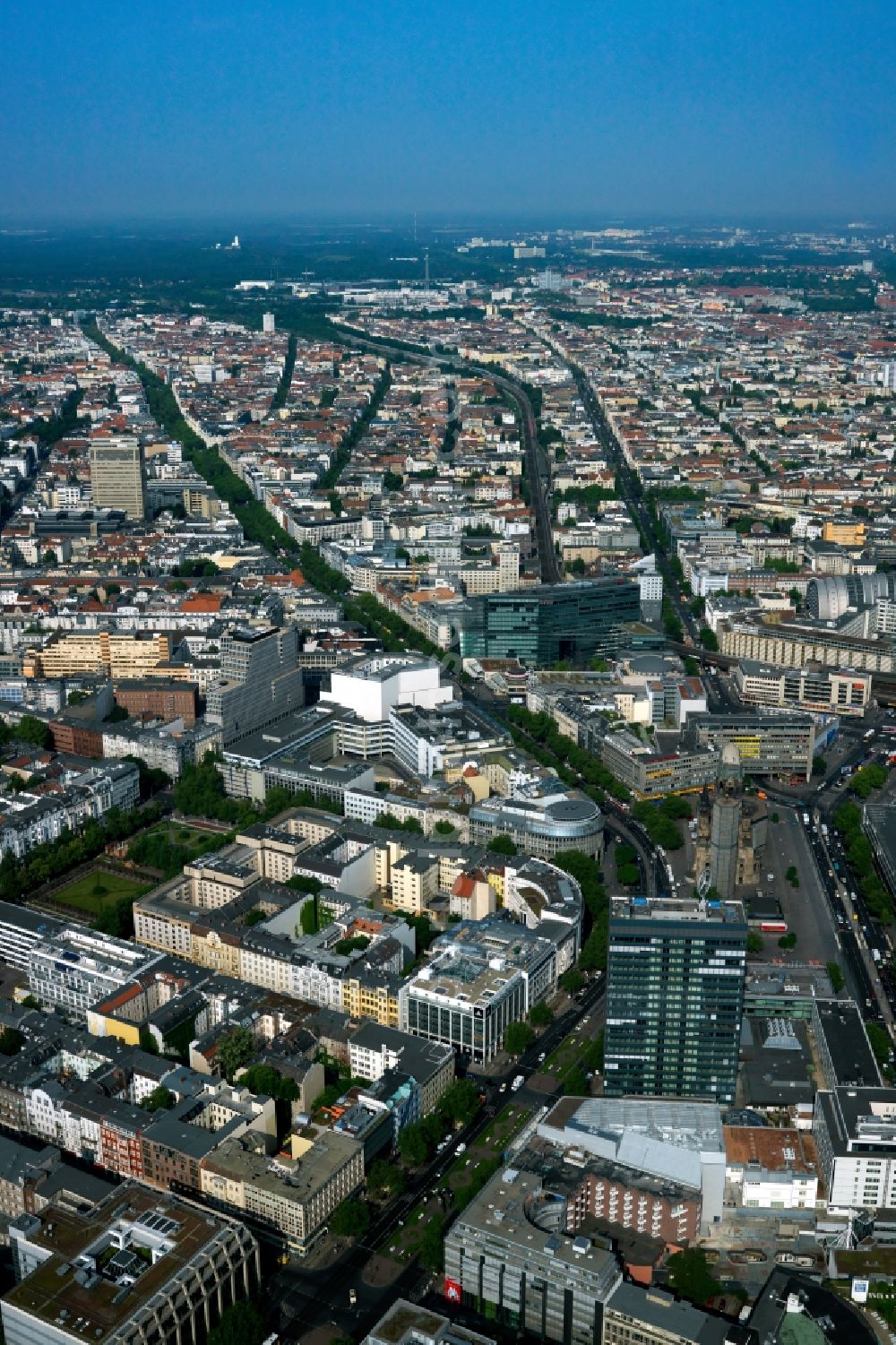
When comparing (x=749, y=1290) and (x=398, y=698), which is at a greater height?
(x=398, y=698)

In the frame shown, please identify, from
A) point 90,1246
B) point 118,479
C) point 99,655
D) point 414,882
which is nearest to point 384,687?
point 414,882

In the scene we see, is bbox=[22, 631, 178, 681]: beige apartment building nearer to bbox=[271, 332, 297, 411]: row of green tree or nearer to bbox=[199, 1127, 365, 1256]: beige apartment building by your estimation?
bbox=[199, 1127, 365, 1256]: beige apartment building

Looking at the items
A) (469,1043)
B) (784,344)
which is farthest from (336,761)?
(784,344)

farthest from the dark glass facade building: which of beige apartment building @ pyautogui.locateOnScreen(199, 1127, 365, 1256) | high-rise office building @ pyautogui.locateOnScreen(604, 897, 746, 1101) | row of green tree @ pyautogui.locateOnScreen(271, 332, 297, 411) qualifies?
row of green tree @ pyautogui.locateOnScreen(271, 332, 297, 411)

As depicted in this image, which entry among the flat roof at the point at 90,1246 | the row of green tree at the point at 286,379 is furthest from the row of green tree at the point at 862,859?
the row of green tree at the point at 286,379

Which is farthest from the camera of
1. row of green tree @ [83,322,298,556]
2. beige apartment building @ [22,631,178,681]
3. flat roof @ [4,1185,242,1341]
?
row of green tree @ [83,322,298,556]

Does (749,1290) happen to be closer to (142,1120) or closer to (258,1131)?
(258,1131)
